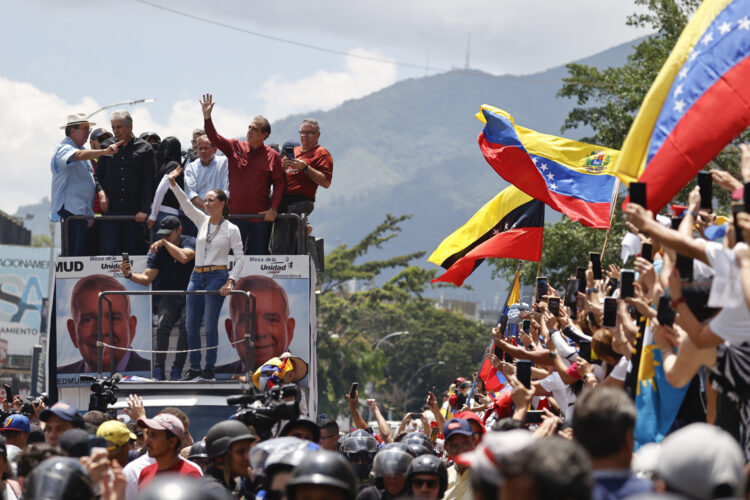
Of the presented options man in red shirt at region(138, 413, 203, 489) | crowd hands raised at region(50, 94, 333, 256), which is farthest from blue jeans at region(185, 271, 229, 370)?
man in red shirt at region(138, 413, 203, 489)

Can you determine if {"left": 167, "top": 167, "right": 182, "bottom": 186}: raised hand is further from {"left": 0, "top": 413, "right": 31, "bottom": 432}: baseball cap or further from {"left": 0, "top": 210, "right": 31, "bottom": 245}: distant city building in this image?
{"left": 0, "top": 210, "right": 31, "bottom": 245}: distant city building

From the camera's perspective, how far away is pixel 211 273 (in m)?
13.0

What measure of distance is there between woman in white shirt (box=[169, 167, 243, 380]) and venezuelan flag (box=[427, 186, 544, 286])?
3.75 meters

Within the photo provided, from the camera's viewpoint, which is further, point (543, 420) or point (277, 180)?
point (277, 180)

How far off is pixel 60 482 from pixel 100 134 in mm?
9732

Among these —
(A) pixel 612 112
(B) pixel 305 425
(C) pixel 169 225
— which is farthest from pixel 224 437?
(A) pixel 612 112

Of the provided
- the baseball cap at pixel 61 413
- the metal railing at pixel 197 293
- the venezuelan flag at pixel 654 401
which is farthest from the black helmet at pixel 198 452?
the metal railing at pixel 197 293

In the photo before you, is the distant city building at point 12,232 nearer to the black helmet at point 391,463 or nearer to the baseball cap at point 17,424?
the baseball cap at point 17,424

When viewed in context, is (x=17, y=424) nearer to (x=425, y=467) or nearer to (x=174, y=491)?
(x=425, y=467)

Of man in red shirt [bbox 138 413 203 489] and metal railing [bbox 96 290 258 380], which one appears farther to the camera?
metal railing [bbox 96 290 258 380]

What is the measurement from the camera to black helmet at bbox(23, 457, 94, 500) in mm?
5547

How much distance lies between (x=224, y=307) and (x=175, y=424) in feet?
17.5

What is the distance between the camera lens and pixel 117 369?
44.0ft

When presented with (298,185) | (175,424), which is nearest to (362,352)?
(298,185)
